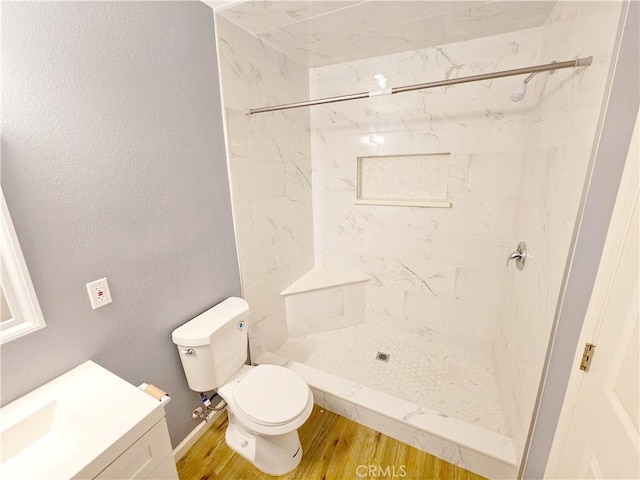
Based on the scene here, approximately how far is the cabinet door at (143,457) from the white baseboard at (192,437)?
0.63 meters

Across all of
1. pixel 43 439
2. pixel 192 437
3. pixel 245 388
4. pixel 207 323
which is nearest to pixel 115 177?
pixel 207 323

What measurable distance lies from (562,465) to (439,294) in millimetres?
1303

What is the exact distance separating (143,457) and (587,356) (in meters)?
1.42

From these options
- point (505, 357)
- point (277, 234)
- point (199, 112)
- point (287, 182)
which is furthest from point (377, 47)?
point (505, 357)

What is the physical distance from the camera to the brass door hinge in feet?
2.77

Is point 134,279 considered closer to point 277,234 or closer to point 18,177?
point 18,177

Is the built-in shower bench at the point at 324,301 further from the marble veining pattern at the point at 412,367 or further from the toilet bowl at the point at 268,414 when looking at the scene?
the toilet bowl at the point at 268,414

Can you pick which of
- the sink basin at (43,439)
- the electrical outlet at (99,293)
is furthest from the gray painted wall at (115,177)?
the sink basin at (43,439)

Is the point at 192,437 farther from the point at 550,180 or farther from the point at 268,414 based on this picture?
the point at 550,180

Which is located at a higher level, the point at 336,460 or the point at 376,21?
the point at 376,21

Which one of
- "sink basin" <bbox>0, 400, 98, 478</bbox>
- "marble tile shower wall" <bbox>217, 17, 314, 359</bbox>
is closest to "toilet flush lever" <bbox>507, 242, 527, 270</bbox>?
"marble tile shower wall" <bbox>217, 17, 314, 359</bbox>

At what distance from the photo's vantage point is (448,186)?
2021 mm

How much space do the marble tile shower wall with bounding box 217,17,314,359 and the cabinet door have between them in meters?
0.96

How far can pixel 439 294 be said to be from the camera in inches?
88.0
